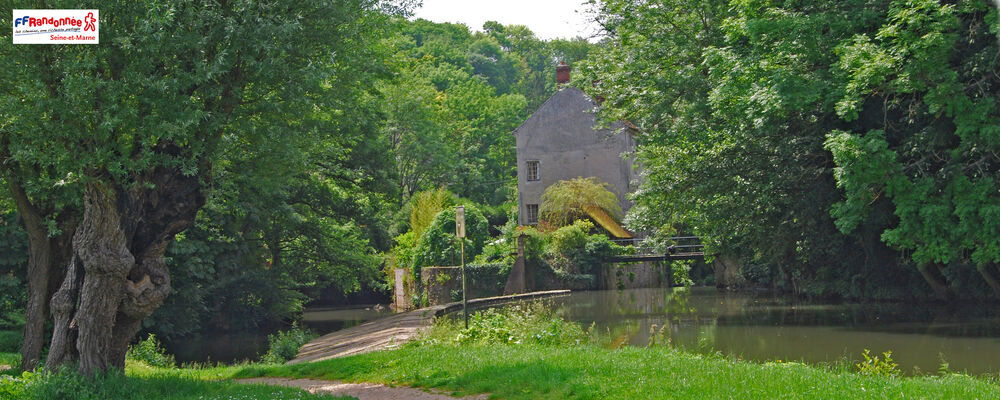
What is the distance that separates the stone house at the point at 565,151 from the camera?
153 ft

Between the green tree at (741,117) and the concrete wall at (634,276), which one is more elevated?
the green tree at (741,117)

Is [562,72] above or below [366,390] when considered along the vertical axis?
above

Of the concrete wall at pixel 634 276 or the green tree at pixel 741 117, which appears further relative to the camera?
the concrete wall at pixel 634 276

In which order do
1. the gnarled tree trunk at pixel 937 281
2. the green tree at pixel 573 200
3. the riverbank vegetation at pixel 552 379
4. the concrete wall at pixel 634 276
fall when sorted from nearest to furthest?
the riverbank vegetation at pixel 552 379, the gnarled tree trunk at pixel 937 281, the concrete wall at pixel 634 276, the green tree at pixel 573 200

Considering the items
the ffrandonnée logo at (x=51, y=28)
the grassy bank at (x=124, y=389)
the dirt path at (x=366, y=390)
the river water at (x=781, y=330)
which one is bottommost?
the river water at (x=781, y=330)

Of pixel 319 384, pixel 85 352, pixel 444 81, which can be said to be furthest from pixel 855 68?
pixel 444 81

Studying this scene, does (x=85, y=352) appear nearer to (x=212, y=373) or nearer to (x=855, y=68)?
(x=212, y=373)

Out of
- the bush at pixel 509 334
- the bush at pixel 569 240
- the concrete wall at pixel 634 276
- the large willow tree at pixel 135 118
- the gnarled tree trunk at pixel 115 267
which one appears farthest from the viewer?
the concrete wall at pixel 634 276

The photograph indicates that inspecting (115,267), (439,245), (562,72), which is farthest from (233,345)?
(562,72)

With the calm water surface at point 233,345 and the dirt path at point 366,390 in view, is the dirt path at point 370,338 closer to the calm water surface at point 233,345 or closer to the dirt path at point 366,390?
the calm water surface at point 233,345

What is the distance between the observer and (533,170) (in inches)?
1916

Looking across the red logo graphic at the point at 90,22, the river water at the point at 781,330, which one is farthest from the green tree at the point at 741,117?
the red logo graphic at the point at 90,22

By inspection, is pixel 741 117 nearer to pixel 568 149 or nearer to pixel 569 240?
pixel 569 240

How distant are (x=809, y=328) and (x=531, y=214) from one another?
2875cm
